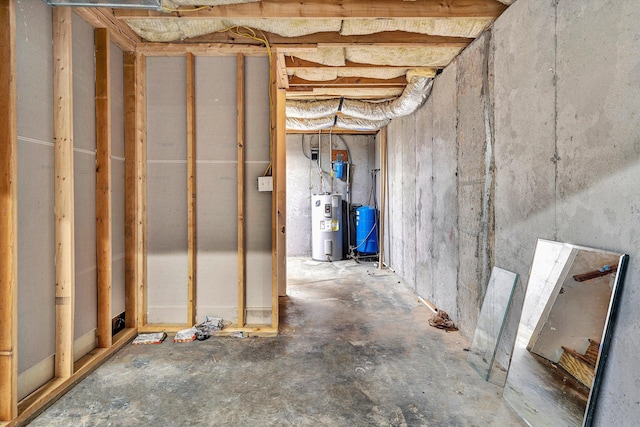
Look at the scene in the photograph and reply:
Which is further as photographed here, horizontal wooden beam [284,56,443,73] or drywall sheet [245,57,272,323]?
horizontal wooden beam [284,56,443,73]

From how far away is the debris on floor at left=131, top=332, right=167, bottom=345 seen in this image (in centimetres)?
285

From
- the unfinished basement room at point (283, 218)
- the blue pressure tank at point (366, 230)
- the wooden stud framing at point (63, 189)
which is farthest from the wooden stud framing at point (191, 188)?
the blue pressure tank at point (366, 230)

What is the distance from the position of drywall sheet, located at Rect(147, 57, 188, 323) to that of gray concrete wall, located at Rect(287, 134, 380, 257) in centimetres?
417

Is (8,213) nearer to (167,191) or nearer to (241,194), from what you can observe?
(167,191)

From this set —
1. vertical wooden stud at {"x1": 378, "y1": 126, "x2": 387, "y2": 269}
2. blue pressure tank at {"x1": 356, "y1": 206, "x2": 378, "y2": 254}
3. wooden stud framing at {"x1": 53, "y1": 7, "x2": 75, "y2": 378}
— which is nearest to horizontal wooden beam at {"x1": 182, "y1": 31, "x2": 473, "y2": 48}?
wooden stud framing at {"x1": 53, "y1": 7, "x2": 75, "y2": 378}

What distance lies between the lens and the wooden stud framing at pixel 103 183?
257 centimetres

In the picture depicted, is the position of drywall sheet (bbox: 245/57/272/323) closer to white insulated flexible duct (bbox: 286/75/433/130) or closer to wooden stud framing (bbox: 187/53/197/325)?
wooden stud framing (bbox: 187/53/197/325)

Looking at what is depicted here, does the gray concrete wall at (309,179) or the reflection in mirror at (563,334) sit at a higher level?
the gray concrete wall at (309,179)

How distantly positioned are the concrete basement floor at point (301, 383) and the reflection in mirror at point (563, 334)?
197mm

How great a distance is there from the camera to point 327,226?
6.58 m

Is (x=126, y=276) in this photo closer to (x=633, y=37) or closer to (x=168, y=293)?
(x=168, y=293)

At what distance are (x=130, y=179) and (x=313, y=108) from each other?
109 inches

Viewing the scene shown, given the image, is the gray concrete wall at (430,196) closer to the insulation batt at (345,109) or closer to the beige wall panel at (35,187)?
the insulation batt at (345,109)

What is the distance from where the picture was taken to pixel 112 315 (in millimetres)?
2838
